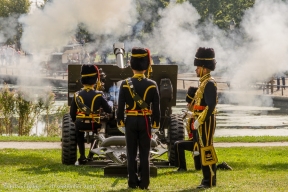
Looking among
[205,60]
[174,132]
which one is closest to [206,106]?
[205,60]

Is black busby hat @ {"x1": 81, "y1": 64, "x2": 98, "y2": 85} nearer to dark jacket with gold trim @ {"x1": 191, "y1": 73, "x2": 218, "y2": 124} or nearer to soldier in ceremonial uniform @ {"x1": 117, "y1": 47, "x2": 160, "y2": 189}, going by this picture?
soldier in ceremonial uniform @ {"x1": 117, "y1": 47, "x2": 160, "y2": 189}

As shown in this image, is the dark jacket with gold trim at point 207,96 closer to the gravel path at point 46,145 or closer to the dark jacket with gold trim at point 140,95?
the dark jacket with gold trim at point 140,95

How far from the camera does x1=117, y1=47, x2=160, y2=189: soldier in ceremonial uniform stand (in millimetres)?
12000

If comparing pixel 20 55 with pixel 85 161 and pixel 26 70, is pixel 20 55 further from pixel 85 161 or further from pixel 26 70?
pixel 85 161

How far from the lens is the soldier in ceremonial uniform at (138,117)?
39.4 feet

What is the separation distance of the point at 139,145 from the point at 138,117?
40 cm

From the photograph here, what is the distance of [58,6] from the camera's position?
2698 centimetres

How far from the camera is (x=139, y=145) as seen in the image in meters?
12.1

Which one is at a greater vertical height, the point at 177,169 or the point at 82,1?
the point at 82,1

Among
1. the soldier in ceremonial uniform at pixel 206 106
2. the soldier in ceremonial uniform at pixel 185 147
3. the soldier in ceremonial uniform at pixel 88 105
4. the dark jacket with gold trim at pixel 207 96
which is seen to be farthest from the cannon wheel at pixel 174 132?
the dark jacket with gold trim at pixel 207 96

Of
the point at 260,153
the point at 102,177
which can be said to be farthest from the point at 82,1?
the point at 102,177

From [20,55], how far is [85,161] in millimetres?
49728

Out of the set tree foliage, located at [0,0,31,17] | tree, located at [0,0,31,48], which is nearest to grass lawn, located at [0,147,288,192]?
tree, located at [0,0,31,48]

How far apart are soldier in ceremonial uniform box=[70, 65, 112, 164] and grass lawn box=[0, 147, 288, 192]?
2.54 feet
